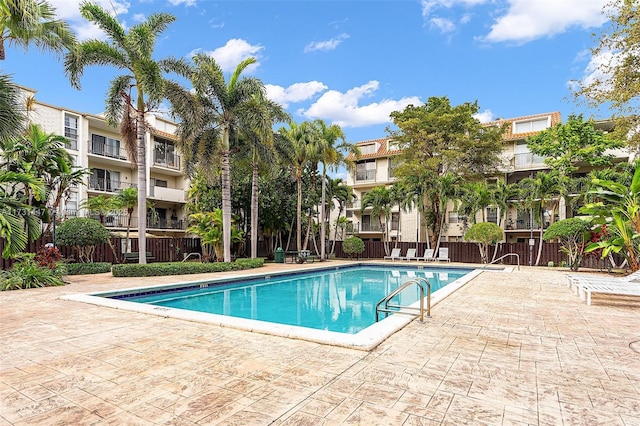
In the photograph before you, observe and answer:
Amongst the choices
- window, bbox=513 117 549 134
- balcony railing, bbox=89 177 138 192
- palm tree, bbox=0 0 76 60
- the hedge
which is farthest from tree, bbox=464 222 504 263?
balcony railing, bbox=89 177 138 192

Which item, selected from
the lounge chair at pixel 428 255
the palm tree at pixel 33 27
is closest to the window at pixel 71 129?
the palm tree at pixel 33 27

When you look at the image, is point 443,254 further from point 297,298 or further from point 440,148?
point 297,298

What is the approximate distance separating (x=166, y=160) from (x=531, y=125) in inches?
1119

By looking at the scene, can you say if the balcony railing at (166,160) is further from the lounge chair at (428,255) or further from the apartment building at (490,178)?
the lounge chair at (428,255)

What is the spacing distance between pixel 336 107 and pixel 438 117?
2267 cm

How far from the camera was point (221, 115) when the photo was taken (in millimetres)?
17406

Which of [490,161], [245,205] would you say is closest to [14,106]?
[245,205]

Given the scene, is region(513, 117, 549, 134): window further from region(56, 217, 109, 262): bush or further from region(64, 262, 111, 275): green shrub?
region(64, 262, 111, 275): green shrub

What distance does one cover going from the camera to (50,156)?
14305 mm

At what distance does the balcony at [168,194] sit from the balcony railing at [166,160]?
1.78m

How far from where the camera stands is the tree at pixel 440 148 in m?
25.0

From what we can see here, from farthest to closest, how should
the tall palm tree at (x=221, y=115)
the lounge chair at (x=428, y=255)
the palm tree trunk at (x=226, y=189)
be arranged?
1. the lounge chair at (x=428, y=255)
2. the palm tree trunk at (x=226, y=189)
3. the tall palm tree at (x=221, y=115)

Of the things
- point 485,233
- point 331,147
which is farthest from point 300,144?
point 485,233

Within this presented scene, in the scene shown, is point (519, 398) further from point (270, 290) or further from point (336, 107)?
point (336, 107)
